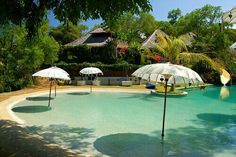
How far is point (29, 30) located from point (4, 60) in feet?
62.8

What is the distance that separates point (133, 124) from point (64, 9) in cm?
802

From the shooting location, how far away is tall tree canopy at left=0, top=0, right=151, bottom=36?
357 inches

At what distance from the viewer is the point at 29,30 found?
35.2 feet

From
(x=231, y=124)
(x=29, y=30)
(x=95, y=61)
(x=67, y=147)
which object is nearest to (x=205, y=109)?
(x=231, y=124)

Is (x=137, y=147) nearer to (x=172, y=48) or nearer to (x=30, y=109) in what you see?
(x=30, y=109)

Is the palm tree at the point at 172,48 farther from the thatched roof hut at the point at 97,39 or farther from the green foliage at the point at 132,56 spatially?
the thatched roof hut at the point at 97,39

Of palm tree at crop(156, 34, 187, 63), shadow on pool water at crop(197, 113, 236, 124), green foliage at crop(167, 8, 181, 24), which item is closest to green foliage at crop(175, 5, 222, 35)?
green foliage at crop(167, 8, 181, 24)

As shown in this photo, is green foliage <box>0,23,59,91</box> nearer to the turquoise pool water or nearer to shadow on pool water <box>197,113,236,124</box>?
the turquoise pool water

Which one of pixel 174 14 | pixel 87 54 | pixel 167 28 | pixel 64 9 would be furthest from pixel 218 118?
pixel 174 14

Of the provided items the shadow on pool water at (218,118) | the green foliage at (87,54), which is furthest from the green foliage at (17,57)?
the shadow on pool water at (218,118)

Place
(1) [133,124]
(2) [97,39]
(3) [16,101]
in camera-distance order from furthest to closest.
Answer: (2) [97,39] < (3) [16,101] < (1) [133,124]

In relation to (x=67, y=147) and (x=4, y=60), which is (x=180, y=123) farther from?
(x=4, y=60)

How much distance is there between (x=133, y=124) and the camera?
1612 cm

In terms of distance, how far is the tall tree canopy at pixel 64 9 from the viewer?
906 centimetres
